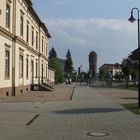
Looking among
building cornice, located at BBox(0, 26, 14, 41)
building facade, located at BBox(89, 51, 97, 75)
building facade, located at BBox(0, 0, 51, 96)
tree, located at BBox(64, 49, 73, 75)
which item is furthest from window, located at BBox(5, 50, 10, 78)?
tree, located at BBox(64, 49, 73, 75)

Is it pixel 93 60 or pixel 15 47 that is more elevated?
pixel 93 60

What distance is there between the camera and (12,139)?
40.7 ft

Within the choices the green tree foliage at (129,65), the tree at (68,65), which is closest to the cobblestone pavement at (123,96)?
the green tree foliage at (129,65)

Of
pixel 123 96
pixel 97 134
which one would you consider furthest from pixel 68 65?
pixel 97 134

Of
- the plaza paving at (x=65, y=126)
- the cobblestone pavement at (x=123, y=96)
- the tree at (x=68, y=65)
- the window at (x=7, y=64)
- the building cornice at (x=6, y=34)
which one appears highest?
the tree at (x=68, y=65)

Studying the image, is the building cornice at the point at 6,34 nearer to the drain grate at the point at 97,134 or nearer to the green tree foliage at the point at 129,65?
the drain grate at the point at 97,134

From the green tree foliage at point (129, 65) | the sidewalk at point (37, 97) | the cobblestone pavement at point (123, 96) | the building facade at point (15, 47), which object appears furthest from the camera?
the green tree foliage at point (129, 65)

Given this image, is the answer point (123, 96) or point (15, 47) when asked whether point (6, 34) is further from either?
point (123, 96)

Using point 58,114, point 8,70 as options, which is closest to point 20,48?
point 8,70

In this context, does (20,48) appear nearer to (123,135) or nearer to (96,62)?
(123,135)

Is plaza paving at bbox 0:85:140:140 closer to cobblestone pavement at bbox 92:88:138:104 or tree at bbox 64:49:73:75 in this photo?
cobblestone pavement at bbox 92:88:138:104

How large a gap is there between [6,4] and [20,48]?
7.12 m

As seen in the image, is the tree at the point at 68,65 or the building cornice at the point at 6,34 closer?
the building cornice at the point at 6,34

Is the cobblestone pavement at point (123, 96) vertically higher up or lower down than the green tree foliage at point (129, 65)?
lower down
